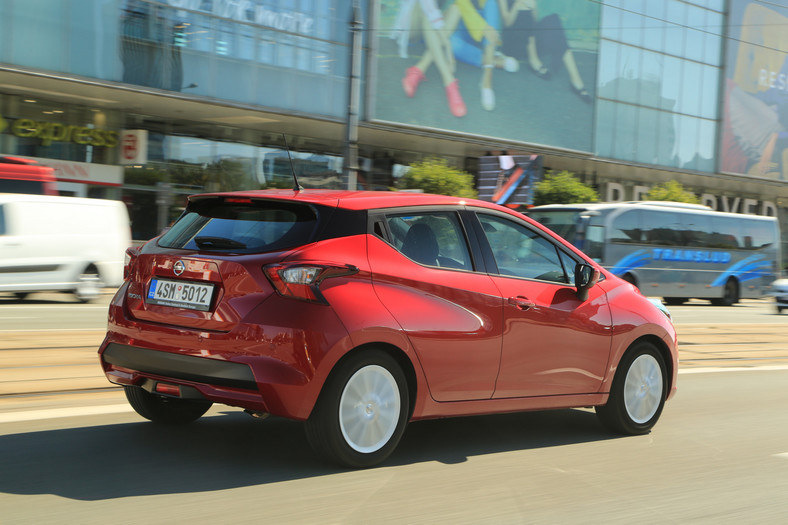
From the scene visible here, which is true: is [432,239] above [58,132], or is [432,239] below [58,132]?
below

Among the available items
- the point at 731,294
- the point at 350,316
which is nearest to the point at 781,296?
the point at 731,294

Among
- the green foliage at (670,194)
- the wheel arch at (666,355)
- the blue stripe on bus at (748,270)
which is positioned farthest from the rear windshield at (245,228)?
the green foliage at (670,194)

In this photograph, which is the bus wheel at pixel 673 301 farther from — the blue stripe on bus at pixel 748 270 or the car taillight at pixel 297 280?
the car taillight at pixel 297 280

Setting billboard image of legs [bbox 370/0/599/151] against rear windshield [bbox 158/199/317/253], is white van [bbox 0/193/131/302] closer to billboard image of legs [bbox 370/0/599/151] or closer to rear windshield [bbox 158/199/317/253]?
rear windshield [bbox 158/199/317/253]

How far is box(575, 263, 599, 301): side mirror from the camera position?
5.81m

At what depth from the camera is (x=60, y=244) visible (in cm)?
1653

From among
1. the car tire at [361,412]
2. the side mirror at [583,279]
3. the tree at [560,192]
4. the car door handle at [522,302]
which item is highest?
the tree at [560,192]

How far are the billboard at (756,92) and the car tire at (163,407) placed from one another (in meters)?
50.3

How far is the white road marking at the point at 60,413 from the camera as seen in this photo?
18.7 feet

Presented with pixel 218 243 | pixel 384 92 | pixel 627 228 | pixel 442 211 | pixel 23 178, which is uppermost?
pixel 384 92

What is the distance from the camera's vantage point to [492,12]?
3994 centimetres

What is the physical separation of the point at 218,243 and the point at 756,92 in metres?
54.6

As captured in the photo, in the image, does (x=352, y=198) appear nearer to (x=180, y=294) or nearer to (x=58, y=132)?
(x=180, y=294)

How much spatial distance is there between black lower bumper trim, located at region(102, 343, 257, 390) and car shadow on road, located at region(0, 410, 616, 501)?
1.56 feet
